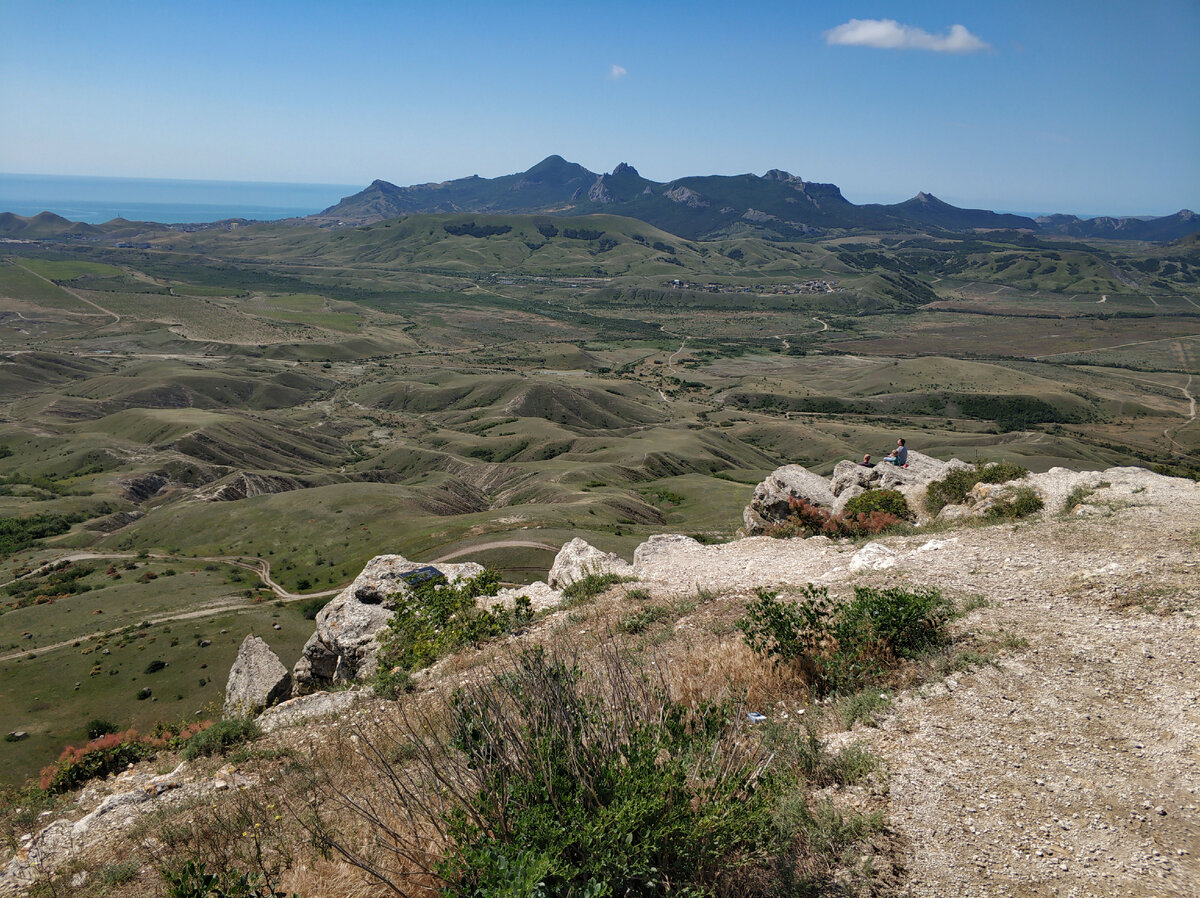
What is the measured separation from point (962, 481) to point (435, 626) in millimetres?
18964

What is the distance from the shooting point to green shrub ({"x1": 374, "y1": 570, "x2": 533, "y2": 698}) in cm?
1359

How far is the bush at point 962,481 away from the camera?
69.2ft

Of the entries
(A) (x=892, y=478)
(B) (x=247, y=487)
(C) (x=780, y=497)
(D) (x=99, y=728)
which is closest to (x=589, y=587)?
(C) (x=780, y=497)

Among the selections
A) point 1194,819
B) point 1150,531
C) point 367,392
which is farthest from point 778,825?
point 367,392

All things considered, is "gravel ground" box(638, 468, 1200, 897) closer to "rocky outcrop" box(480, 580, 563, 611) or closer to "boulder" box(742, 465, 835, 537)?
"rocky outcrop" box(480, 580, 563, 611)

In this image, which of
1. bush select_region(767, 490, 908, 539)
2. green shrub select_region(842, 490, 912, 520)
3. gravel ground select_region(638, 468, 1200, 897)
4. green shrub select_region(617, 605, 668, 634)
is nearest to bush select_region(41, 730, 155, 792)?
green shrub select_region(617, 605, 668, 634)

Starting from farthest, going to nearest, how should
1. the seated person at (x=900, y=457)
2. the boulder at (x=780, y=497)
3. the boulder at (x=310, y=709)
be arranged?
the seated person at (x=900, y=457) → the boulder at (x=780, y=497) → the boulder at (x=310, y=709)

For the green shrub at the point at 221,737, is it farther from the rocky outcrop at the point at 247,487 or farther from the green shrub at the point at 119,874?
the rocky outcrop at the point at 247,487

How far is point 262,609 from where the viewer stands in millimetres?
51875

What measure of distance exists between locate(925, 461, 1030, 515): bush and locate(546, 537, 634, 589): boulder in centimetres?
1210

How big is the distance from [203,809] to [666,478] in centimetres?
9356

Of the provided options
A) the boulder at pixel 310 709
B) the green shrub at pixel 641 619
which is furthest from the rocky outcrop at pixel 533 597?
the boulder at pixel 310 709

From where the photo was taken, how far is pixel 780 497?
1069 inches

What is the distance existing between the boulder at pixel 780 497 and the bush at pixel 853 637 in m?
16.9
